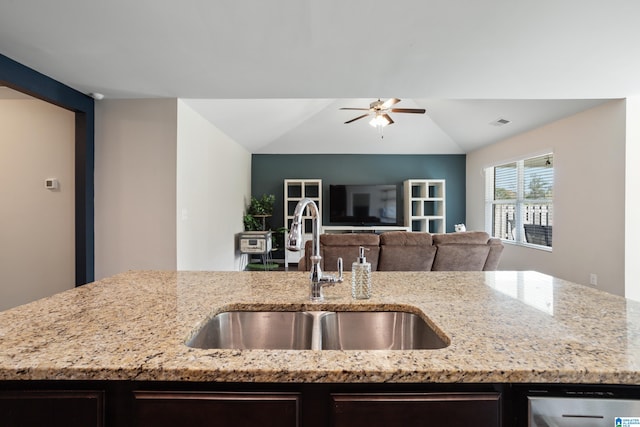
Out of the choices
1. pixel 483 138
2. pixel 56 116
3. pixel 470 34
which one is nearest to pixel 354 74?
pixel 470 34

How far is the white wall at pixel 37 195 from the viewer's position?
345cm

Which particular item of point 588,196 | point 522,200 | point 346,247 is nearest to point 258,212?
point 346,247

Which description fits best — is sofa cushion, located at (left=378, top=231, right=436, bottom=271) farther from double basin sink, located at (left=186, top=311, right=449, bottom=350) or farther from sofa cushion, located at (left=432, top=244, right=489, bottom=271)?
double basin sink, located at (left=186, top=311, right=449, bottom=350)

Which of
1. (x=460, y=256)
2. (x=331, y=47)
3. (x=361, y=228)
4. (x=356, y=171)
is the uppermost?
(x=331, y=47)

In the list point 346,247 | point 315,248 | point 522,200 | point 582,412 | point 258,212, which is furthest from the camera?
point 258,212

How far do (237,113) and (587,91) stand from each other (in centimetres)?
403

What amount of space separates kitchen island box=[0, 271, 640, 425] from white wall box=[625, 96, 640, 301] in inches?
120

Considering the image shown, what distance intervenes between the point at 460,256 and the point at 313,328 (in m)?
2.71

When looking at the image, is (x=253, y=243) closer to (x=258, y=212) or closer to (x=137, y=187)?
(x=258, y=212)

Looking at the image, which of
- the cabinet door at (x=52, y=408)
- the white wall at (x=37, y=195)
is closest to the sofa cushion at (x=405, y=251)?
the cabinet door at (x=52, y=408)

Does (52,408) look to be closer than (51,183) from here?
Yes

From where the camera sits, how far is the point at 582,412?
25.5 inches

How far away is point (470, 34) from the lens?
221 centimetres

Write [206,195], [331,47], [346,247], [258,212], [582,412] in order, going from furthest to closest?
[258,212] → [206,195] → [346,247] → [331,47] → [582,412]
